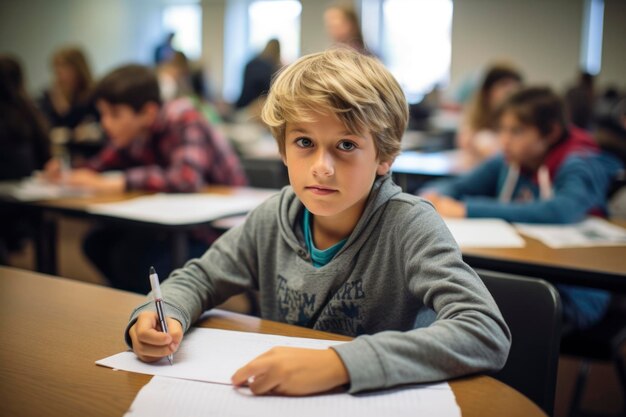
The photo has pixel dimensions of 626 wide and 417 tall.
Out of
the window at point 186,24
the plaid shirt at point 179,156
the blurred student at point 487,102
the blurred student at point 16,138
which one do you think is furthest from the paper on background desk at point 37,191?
the window at point 186,24

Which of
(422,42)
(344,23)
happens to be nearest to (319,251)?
(344,23)

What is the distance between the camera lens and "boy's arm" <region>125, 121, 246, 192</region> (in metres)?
2.42

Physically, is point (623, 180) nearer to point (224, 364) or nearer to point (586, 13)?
point (224, 364)

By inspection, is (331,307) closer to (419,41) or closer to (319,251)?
(319,251)

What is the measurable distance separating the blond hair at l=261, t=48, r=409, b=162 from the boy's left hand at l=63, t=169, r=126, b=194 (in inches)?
58.0

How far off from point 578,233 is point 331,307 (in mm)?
1020

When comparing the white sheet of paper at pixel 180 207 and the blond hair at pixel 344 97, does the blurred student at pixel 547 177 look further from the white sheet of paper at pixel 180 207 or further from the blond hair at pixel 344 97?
the blond hair at pixel 344 97

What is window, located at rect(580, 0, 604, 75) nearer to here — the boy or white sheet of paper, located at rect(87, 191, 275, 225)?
white sheet of paper, located at rect(87, 191, 275, 225)

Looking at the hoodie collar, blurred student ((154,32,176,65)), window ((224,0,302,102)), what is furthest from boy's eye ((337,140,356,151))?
window ((224,0,302,102))

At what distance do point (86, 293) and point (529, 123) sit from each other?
158 centimetres

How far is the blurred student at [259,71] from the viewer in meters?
5.96

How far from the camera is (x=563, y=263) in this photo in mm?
1442

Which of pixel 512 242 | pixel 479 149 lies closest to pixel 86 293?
pixel 512 242

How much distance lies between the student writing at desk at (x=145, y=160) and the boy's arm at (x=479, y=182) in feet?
2.87
